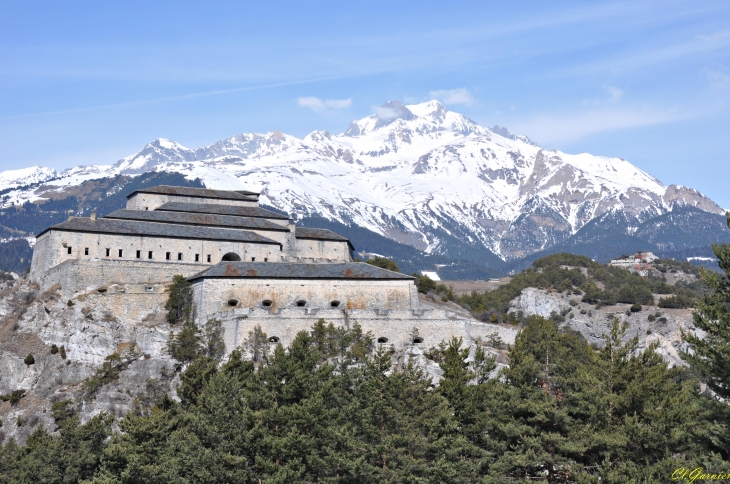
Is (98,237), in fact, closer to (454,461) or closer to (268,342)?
(268,342)

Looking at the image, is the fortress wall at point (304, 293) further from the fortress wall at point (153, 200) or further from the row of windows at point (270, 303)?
the fortress wall at point (153, 200)

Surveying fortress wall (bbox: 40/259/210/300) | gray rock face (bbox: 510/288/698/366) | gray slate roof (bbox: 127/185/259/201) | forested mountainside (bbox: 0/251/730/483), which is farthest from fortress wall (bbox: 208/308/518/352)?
gray rock face (bbox: 510/288/698/366)

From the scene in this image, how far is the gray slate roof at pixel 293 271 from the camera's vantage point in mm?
73562

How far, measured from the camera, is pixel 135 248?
79.2 metres

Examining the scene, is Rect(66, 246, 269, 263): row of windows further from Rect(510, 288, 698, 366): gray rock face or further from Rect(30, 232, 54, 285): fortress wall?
Rect(510, 288, 698, 366): gray rock face

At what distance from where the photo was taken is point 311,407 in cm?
4947

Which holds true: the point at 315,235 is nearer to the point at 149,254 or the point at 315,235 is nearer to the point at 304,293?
the point at 304,293

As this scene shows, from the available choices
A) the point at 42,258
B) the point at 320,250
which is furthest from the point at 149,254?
the point at 320,250

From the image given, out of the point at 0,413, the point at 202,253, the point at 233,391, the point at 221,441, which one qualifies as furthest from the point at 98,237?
the point at 221,441

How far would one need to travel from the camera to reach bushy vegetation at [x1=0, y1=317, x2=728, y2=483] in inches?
1800

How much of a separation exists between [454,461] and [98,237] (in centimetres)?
4386

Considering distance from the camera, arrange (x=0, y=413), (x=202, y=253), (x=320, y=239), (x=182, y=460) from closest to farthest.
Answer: (x=182, y=460) < (x=0, y=413) < (x=202, y=253) < (x=320, y=239)

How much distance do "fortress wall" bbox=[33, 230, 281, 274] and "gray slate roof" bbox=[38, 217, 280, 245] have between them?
0.38 metres

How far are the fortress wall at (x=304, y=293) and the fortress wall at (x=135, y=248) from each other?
7397 mm
